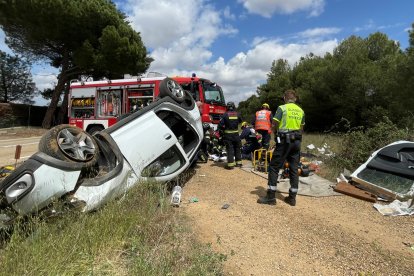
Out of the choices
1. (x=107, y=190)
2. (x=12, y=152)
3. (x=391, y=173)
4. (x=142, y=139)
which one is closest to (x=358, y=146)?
(x=391, y=173)

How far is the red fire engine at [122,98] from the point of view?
11.3 meters

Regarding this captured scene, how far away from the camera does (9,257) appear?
2.66 meters

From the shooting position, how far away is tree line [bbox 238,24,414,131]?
50.2 feet

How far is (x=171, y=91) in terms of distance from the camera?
6.10m

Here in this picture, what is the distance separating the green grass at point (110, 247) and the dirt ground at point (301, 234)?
0.38 metres

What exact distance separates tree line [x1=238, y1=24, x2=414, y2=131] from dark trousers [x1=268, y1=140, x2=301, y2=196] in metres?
10.3

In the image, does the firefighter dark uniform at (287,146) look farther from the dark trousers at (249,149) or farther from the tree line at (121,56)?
the tree line at (121,56)

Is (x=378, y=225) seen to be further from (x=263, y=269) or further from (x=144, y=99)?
(x=144, y=99)

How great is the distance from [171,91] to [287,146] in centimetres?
222

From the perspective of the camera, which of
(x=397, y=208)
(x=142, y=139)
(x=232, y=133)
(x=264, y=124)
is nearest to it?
(x=142, y=139)

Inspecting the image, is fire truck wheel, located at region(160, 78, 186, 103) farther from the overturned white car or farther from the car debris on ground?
the car debris on ground

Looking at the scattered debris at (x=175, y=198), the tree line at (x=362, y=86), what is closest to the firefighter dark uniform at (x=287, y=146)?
the scattered debris at (x=175, y=198)

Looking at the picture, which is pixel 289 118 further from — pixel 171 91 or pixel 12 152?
pixel 12 152

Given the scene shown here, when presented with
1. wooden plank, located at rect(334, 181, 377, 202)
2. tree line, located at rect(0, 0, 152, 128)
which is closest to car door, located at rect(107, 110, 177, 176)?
wooden plank, located at rect(334, 181, 377, 202)
